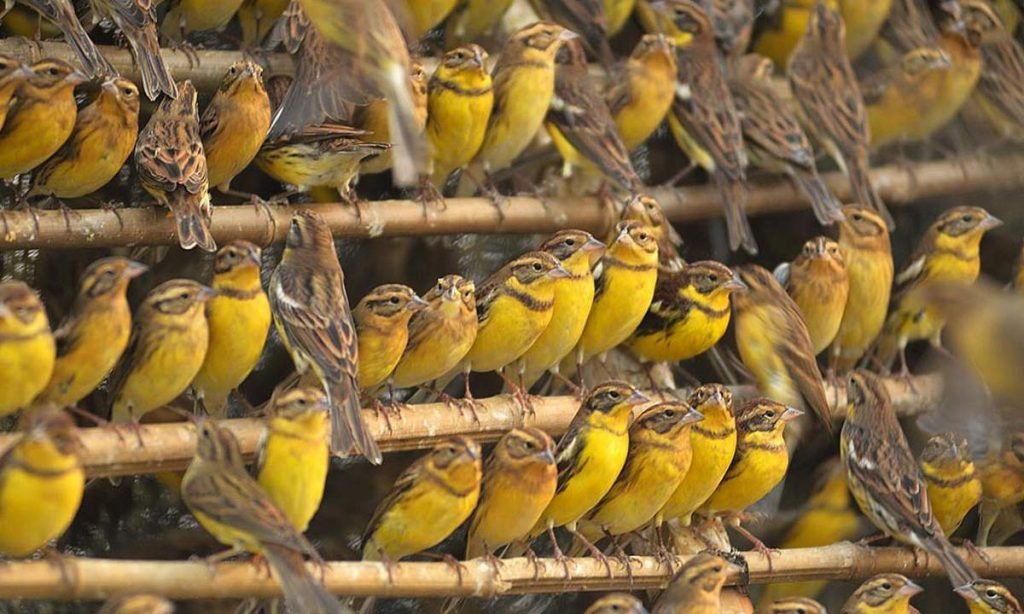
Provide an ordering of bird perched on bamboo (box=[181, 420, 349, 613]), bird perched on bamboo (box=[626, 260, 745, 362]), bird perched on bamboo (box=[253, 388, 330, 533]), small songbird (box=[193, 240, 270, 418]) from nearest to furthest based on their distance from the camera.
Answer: bird perched on bamboo (box=[181, 420, 349, 613])
bird perched on bamboo (box=[253, 388, 330, 533])
small songbird (box=[193, 240, 270, 418])
bird perched on bamboo (box=[626, 260, 745, 362])

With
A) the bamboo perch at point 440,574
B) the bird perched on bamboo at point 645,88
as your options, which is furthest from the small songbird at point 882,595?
the bird perched on bamboo at point 645,88

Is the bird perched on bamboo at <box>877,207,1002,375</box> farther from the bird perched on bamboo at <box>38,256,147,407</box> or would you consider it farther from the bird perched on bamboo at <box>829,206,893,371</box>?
the bird perched on bamboo at <box>38,256,147,407</box>

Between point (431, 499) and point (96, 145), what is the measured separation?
1714 millimetres

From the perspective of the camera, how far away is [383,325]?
21.8ft

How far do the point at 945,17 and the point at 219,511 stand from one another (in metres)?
5.51

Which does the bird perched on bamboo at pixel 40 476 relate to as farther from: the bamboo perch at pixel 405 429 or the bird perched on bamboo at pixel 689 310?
the bird perched on bamboo at pixel 689 310

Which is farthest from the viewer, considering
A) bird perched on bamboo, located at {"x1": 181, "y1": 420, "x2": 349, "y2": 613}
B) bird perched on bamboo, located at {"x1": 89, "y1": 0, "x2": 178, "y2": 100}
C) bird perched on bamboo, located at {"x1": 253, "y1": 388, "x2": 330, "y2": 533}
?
bird perched on bamboo, located at {"x1": 89, "y1": 0, "x2": 178, "y2": 100}

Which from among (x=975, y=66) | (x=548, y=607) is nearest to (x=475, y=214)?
(x=548, y=607)

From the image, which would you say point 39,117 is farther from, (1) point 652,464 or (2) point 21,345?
(1) point 652,464

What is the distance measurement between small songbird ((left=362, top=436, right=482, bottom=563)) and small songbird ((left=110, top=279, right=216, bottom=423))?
2.74 feet

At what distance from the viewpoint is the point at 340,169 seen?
715 cm

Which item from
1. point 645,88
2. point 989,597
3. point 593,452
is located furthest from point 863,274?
point 593,452

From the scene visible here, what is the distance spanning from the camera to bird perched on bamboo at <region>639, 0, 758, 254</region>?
27.5 ft

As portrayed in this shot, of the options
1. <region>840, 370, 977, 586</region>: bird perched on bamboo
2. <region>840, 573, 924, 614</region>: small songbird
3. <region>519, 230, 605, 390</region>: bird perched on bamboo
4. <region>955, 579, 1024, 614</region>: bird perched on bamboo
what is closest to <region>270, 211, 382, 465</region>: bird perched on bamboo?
<region>519, 230, 605, 390</region>: bird perched on bamboo
